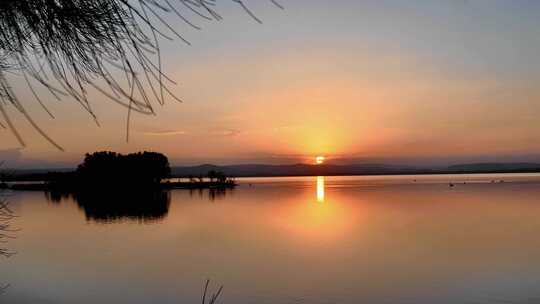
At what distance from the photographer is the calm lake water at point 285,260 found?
810 inches

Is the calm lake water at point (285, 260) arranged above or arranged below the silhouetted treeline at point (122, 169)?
below

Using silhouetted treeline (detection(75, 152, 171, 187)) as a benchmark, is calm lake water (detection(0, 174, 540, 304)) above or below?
below

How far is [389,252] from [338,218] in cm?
2072

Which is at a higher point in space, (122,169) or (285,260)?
(122,169)

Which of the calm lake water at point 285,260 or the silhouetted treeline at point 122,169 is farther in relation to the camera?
the silhouetted treeline at point 122,169

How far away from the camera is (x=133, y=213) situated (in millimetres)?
57688

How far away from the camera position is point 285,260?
2747 centimetres

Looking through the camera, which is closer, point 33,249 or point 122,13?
point 122,13

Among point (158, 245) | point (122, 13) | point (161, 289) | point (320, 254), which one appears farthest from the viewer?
point (158, 245)

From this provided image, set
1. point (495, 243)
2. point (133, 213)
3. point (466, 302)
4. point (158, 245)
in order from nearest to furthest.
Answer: point (466, 302)
point (495, 243)
point (158, 245)
point (133, 213)

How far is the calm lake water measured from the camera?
67.5ft

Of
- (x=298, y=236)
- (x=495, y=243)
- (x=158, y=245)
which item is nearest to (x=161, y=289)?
(x=158, y=245)

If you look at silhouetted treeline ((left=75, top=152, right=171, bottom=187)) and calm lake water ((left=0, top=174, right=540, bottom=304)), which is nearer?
calm lake water ((left=0, top=174, right=540, bottom=304))

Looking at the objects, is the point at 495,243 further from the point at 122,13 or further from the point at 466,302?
the point at 122,13
